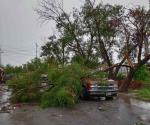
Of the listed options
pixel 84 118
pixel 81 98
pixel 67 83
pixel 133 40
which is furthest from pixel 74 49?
pixel 84 118

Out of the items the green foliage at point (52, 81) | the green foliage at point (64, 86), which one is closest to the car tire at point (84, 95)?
the green foliage at point (52, 81)

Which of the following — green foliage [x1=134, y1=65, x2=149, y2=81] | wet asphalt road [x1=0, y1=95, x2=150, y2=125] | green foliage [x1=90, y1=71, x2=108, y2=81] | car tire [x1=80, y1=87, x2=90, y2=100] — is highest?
green foliage [x1=134, y1=65, x2=149, y2=81]

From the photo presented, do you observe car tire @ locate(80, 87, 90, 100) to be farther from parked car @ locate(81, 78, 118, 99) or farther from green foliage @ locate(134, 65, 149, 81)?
green foliage @ locate(134, 65, 149, 81)

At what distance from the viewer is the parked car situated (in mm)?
23797

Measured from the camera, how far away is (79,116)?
1681cm

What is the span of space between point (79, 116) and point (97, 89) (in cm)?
724

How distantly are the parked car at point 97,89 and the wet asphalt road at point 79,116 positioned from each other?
3.30m

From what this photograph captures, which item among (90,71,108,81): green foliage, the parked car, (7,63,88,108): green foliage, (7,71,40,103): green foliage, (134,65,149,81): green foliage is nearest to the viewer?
(7,63,88,108): green foliage

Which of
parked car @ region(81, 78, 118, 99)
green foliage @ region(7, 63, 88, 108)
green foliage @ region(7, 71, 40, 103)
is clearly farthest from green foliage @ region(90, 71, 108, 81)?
green foliage @ region(7, 71, 40, 103)

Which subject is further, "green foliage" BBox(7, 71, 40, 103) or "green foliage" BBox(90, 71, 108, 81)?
"green foliage" BBox(90, 71, 108, 81)

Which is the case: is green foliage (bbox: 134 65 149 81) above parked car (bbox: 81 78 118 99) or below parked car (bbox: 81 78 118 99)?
above

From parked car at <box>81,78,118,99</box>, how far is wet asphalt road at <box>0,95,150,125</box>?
3.30 meters

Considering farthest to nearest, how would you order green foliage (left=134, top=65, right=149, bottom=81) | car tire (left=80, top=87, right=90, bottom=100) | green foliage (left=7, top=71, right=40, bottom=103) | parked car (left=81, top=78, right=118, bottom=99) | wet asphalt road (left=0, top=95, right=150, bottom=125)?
green foliage (left=134, top=65, right=149, bottom=81) → car tire (left=80, top=87, right=90, bottom=100) → parked car (left=81, top=78, right=118, bottom=99) → green foliage (left=7, top=71, right=40, bottom=103) → wet asphalt road (left=0, top=95, right=150, bottom=125)

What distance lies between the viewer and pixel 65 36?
45.2 meters
